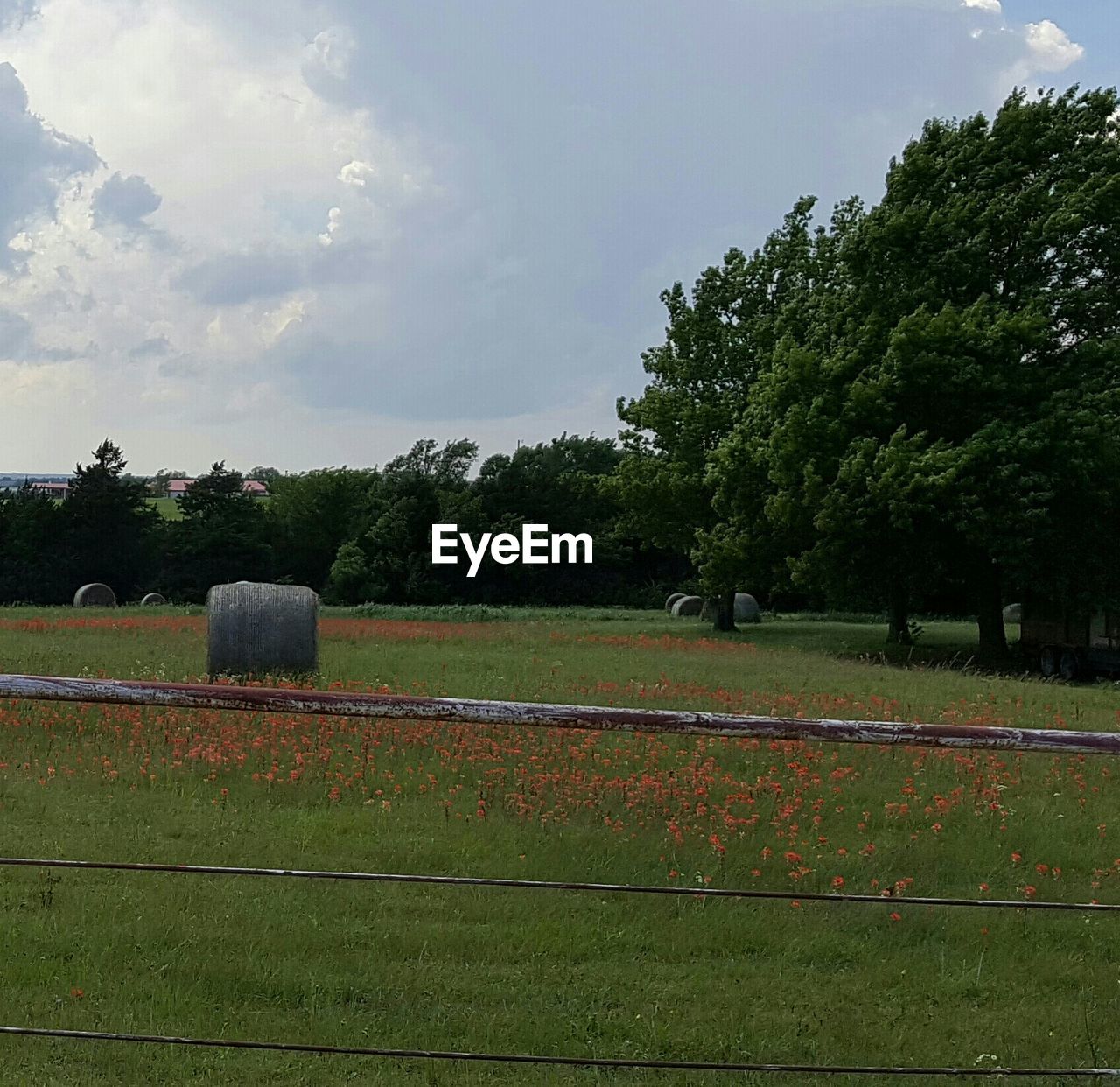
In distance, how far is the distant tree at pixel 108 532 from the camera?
69438 mm

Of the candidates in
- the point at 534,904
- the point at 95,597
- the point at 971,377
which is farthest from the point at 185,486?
the point at 534,904

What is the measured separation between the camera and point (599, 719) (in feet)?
14.7

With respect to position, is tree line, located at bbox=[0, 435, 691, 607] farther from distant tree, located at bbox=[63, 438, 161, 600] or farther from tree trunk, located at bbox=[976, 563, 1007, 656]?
tree trunk, located at bbox=[976, 563, 1007, 656]

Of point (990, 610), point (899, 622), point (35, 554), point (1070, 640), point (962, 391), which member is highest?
point (962, 391)

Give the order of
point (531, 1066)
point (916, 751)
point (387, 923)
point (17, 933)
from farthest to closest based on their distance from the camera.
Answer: point (916, 751) → point (387, 923) → point (17, 933) → point (531, 1066)

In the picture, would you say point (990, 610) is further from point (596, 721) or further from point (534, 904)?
point (596, 721)

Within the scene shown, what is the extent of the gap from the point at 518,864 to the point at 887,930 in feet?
7.66

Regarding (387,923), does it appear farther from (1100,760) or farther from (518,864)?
(1100,760)

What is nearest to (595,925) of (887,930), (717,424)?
(887,930)

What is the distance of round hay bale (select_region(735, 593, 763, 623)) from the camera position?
49.8m

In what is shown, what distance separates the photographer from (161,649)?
79.9 feet

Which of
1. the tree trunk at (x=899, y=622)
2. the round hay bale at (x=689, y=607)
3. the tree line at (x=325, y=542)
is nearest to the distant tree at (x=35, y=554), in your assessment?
the tree line at (x=325, y=542)

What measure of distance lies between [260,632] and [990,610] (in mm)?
19389

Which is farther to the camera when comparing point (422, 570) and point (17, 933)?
point (422, 570)
